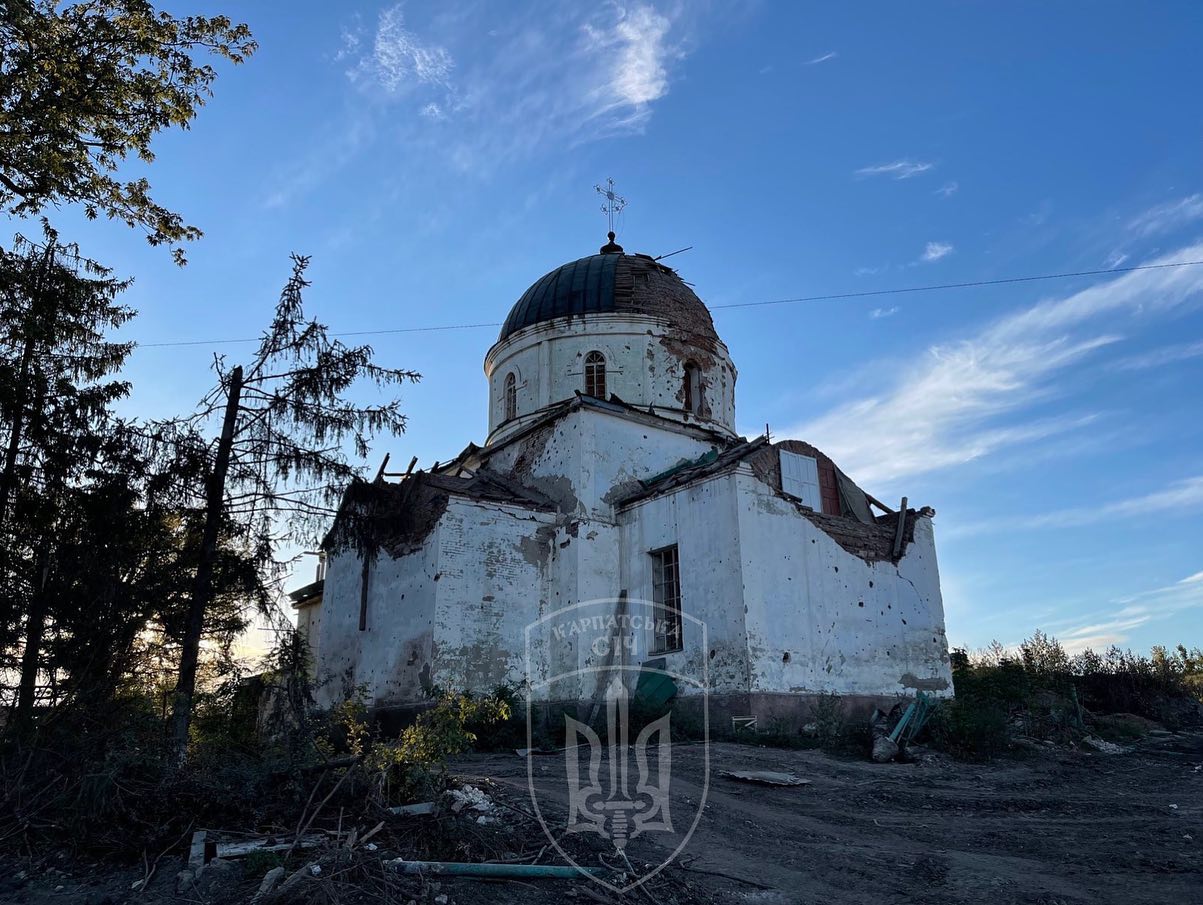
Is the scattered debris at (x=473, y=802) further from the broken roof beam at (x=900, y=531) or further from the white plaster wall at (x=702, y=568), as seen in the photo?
the broken roof beam at (x=900, y=531)

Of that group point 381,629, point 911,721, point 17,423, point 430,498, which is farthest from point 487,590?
point 17,423

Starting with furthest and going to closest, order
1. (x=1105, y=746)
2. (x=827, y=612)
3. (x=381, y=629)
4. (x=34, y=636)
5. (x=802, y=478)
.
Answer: (x=802, y=478)
(x=381, y=629)
(x=827, y=612)
(x=1105, y=746)
(x=34, y=636)

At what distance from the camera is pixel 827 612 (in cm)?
1507

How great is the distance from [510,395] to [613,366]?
8.60 feet

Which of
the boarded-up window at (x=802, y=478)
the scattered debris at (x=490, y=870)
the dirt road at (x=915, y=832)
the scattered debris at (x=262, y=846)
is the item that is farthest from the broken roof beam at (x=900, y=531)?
the scattered debris at (x=262, y=846)

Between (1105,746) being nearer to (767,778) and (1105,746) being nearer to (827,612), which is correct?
(827,612)

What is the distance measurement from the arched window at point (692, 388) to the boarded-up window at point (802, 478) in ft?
10.4

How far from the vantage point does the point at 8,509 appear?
439 inches

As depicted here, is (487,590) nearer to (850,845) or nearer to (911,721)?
(911,721)

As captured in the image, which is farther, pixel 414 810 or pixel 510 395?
pixel 510 395

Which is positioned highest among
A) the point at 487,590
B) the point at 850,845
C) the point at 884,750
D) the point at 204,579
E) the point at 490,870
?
the point at 487,590

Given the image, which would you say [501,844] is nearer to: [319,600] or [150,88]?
[150,88]

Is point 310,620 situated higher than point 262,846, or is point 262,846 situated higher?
point 310,620

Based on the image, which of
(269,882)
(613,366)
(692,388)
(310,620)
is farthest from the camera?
(310,620)
